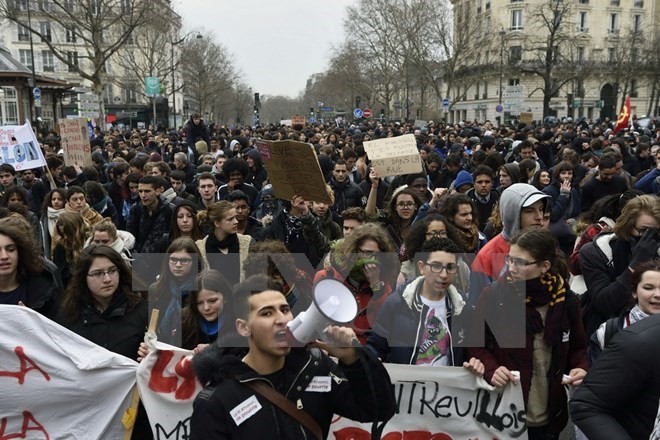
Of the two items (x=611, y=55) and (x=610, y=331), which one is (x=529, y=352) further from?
(x=611, y=55)

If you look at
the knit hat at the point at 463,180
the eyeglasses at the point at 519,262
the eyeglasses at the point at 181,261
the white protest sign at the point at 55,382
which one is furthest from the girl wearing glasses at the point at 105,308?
the knit hat at the point at 463,180

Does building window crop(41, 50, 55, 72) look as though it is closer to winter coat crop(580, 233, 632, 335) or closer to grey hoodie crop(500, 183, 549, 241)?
grey hoodie crop(500, 183, 549, 241)

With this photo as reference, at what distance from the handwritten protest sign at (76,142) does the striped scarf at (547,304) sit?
844cm

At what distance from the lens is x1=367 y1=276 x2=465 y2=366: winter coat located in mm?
3293

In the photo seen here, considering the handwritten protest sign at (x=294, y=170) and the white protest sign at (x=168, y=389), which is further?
the handwritten protest sign at (x=294, y=170)

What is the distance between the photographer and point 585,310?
13.3ft

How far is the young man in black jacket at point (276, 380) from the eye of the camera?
2.25m

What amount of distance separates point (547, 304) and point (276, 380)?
1.58 metres

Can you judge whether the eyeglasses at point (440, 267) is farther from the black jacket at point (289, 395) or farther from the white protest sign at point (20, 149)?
the white protest sign at point (20, 149)

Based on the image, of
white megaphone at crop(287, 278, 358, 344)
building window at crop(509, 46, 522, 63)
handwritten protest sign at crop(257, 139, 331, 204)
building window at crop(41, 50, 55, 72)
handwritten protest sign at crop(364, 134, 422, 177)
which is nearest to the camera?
white megaphone at crop(287, 278, 358, 344)

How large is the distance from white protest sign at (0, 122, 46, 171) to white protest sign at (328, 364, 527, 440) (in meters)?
6.72

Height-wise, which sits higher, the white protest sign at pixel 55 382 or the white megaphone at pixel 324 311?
the white megaphone at pixel 324 311

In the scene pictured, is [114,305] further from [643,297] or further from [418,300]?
[643,297]

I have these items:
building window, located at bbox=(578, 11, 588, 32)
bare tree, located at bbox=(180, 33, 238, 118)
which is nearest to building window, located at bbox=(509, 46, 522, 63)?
building window, located at bbox=(578, 11, 588, 32)
